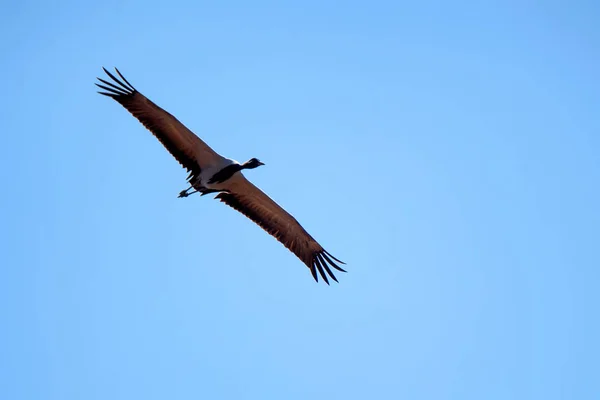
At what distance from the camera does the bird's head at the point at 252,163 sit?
24756 mm

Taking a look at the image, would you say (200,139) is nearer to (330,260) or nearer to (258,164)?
(258,164)

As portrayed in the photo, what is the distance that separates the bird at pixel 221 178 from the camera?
78.7 feet

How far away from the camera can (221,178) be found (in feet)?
80.8

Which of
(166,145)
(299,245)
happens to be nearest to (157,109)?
(166,145)

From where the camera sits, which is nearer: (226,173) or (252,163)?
(226,173)

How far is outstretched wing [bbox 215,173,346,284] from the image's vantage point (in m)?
25.2

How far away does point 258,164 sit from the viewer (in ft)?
81.6

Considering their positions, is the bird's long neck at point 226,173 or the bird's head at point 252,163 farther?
the bird's head at point 252,163

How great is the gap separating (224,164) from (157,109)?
2084 mm

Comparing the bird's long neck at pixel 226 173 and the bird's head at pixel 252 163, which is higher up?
the bird's head at pixel 252 163

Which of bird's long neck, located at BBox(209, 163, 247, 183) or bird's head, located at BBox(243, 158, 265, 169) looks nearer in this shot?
bird's long neck, located at BBox(209, 163, 247, 183)

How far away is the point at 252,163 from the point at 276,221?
5.87 feet

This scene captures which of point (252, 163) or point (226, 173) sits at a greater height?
point (252, 163)

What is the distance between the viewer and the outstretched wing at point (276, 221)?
25.2m
